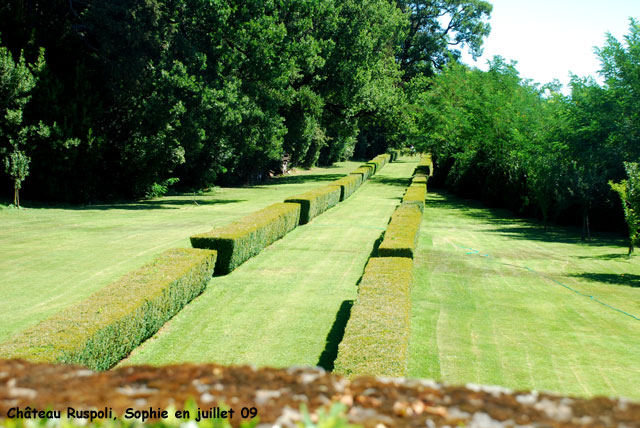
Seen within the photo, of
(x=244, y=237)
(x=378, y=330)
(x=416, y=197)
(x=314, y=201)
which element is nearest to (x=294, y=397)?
(x=378, y=330)

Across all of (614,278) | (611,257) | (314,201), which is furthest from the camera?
(314,201)

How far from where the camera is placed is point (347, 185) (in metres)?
31.8

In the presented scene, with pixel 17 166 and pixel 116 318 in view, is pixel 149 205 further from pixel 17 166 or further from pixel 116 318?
pixel 116 318

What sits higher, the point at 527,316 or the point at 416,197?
the point at 416,197

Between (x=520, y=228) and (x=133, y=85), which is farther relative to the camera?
(x=133, y=85)

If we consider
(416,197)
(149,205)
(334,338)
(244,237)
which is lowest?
(334,338)

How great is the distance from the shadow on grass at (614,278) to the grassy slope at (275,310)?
19.0 ft

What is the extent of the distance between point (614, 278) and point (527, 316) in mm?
4801

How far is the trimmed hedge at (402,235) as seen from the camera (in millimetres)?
12695

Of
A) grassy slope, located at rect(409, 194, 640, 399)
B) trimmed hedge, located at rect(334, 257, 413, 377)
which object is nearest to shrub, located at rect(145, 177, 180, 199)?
grassy slope, located at rect(409, 194, 640, 399)

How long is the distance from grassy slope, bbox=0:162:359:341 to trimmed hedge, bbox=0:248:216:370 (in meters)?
1.79

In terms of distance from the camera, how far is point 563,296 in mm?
12000

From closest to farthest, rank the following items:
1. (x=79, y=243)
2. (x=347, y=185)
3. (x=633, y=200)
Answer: (x=633, y=200) < (x=79, y=243) < (x=347, y=185)

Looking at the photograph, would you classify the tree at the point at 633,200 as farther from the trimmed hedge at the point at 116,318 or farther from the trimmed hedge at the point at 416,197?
the trimmed hedge at the point at 116,318
